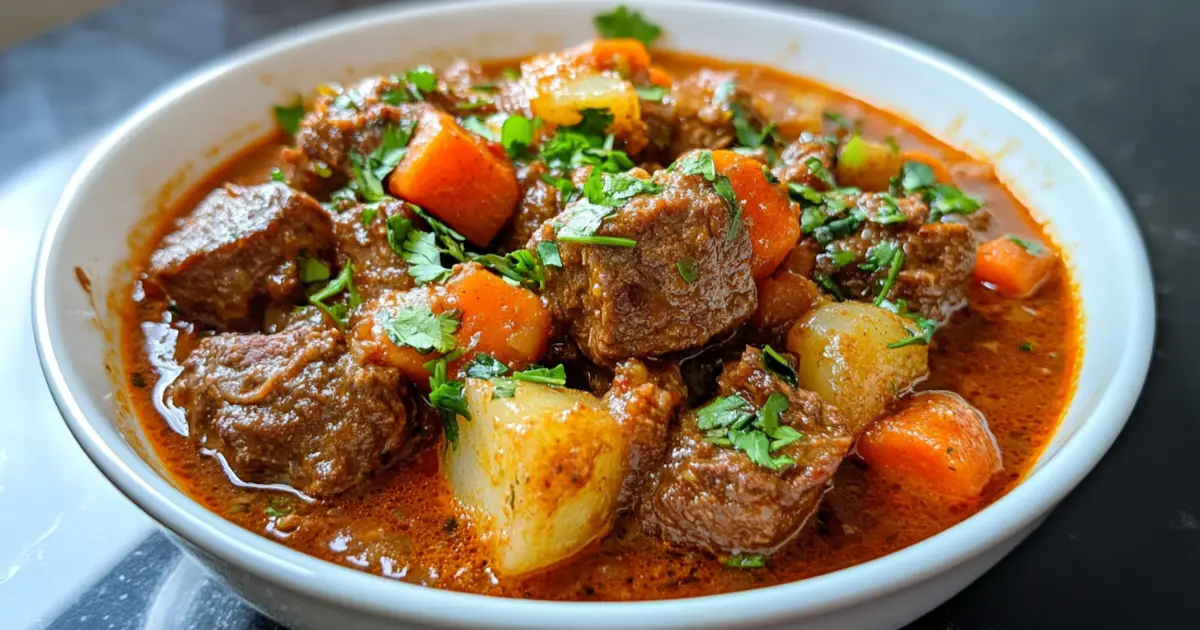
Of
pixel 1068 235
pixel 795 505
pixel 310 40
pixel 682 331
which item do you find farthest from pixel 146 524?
pixel 1068 235

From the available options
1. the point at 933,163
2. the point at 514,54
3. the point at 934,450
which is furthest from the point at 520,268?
the point at 514,54

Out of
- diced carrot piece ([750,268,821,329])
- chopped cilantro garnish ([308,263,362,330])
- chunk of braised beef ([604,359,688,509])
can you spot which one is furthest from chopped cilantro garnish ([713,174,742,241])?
chopped cilantro garnish ([308,263,362,330])

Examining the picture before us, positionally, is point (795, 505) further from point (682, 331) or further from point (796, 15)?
point (796, 15)

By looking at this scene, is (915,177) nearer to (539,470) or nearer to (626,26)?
(626,26)

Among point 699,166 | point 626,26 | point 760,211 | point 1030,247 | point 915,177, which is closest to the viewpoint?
point 699,166

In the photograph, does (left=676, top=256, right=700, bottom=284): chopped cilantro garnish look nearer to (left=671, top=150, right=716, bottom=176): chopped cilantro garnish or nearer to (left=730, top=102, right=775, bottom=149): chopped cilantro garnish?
(left=671, top=150, right=716, bottom=176): chopped cilantro garnish

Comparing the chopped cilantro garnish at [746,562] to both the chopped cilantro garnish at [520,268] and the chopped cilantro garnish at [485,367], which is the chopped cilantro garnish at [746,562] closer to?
the chopped cilantro garnish at [485,367]

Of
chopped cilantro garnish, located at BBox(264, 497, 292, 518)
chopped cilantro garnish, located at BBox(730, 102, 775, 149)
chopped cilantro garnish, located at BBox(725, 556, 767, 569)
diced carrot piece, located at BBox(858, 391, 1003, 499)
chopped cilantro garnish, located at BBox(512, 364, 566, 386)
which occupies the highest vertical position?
chopped cilantro garnish, located at BBox(730, 102, 775, 149)

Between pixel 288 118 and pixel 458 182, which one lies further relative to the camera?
pixel 288 118
